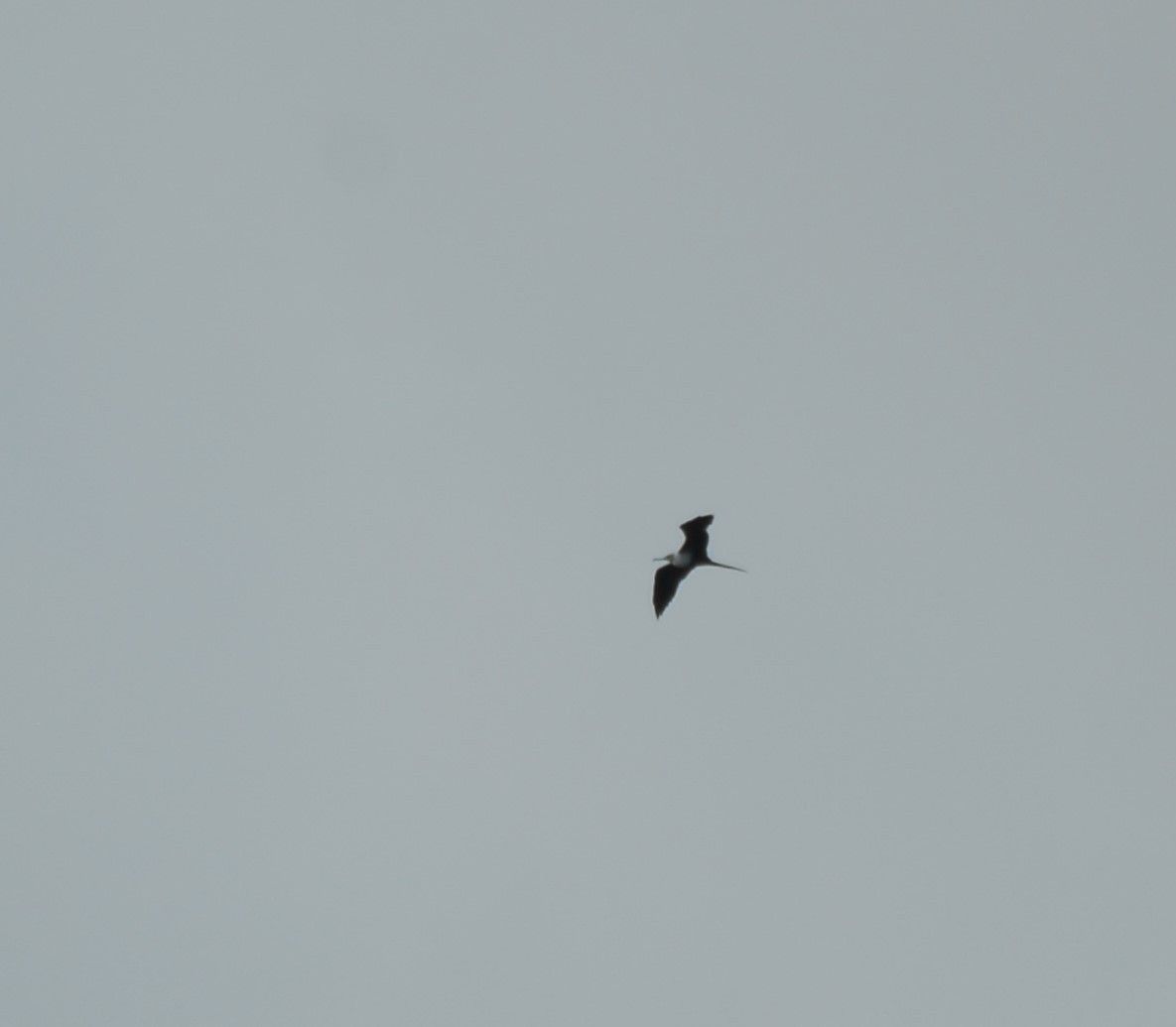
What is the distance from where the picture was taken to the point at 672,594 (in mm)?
38156

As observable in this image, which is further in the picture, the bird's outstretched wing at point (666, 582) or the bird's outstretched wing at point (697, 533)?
the bird's outstretched wing at point (666, 582)

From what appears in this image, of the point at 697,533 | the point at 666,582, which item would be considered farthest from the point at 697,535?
the point at 666,582

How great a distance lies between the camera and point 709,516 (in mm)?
36125

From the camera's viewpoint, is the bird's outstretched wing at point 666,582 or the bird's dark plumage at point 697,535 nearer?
the bird's dark plumage at point 697,535

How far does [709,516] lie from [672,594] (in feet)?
9.81

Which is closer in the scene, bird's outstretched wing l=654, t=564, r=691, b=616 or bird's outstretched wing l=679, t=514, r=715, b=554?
bird's outstretched wing l=679, t=514, r=715, b=554

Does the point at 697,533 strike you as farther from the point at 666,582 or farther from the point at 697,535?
Result: the point at 666,582

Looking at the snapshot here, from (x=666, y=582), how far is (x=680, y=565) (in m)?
0.63

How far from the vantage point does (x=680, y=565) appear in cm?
3794

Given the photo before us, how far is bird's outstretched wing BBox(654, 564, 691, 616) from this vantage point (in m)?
38.0

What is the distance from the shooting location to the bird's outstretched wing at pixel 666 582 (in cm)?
3797

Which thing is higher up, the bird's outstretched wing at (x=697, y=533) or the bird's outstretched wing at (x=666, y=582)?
the bird's outstretched wing at (x=697, y=533)

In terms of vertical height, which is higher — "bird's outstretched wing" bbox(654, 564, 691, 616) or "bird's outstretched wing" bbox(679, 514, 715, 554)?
"bird's outstretched wing" bbox(679, 514, 715, 554)

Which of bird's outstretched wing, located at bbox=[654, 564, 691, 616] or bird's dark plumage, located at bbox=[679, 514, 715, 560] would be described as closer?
bird's dark plumage, located at bbox=[679, 514, 715, 560]
